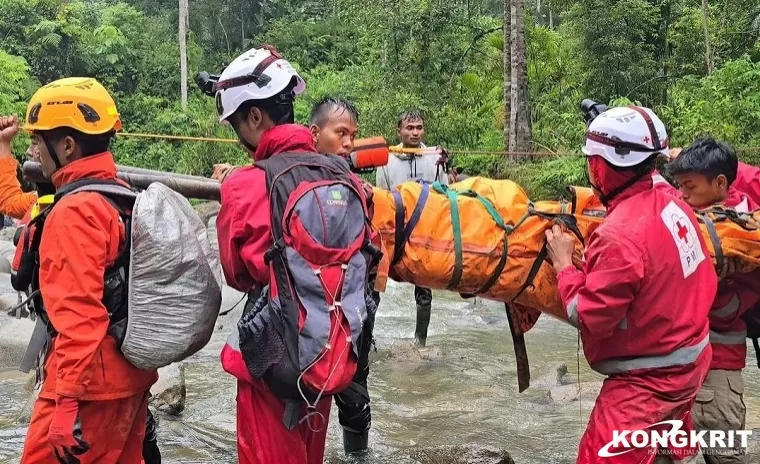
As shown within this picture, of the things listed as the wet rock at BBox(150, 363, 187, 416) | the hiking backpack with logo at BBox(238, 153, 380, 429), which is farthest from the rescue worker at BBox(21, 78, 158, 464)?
the wet rock at BBox(150, 363, 187, 416)

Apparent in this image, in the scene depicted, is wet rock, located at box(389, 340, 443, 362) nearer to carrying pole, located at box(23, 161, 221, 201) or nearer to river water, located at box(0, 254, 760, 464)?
river water, located at box(0, 254, 760, 464)

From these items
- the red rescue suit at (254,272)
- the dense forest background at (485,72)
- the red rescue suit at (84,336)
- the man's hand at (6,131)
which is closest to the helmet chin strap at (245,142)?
the red rescue suit at (254,272)

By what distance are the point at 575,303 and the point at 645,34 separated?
15775 mm

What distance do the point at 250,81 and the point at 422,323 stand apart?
5.27 m

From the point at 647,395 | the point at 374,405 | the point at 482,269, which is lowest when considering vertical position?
the point at 374,405

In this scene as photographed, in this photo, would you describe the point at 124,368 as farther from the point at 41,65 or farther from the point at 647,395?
the point at 41,65

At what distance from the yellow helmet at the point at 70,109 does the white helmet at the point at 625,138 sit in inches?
80.0

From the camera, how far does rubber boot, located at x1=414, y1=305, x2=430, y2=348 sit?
7938 millimetres

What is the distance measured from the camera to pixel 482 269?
11.7 ft

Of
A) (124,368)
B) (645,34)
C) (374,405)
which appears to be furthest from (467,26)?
(124,368)

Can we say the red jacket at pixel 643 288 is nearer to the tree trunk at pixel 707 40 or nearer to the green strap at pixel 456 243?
the green strap at pixel 456 243

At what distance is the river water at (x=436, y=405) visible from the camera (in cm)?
521

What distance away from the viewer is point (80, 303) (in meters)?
2.78

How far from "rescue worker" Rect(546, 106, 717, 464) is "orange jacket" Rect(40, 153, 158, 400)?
1.83 m
